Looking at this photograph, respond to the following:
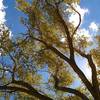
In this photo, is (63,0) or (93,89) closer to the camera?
(93,89)

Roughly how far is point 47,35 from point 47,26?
776mm

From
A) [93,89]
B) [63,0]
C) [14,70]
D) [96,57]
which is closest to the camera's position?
[93,89]

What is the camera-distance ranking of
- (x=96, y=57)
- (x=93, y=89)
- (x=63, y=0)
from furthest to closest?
(x=96, y=57) < (x=63, y=0) < (x=93, y=89)

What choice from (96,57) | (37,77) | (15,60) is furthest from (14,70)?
(96,57)

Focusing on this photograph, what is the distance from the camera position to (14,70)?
25234 mm

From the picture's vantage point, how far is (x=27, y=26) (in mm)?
27656

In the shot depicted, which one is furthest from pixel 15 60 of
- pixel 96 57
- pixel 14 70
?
pixel 96 57

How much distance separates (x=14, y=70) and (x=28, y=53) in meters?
2.11

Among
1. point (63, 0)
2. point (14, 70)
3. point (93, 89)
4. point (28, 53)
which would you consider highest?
point (63, 0)

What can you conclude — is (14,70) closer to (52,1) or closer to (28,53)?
(28,53)

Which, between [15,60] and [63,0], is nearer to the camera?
[15,60]

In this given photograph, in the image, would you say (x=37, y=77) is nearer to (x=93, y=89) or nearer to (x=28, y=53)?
(x=28, y=53)

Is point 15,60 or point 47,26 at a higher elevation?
point 47,26

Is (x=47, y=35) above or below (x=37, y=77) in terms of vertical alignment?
above
